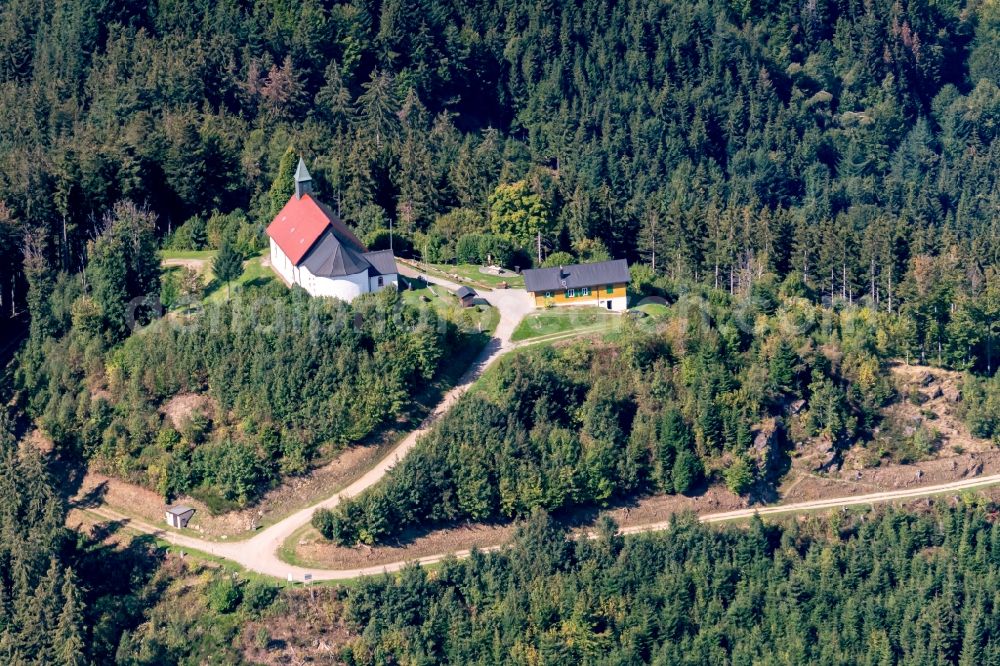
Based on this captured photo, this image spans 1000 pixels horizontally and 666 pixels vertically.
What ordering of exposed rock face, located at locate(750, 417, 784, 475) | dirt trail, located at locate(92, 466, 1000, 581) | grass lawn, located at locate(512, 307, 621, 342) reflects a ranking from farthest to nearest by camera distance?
grass lawn, located at locate(512, 307, 621, 342) < exposed rock face, located at locate(750, 417, 784, 475) < dirt trail, located at locate(92, 466, 1000, 581)

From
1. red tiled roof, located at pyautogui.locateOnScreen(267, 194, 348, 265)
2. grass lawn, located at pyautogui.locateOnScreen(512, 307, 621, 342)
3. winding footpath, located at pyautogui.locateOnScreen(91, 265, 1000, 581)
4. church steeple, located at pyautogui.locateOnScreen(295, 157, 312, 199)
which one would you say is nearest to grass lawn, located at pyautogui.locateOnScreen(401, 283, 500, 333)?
winding footpath, located at pyautogui.locateOnScreen(91, 265, 1000, 581)

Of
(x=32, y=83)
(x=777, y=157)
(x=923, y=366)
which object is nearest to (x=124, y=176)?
(x=32, y=83)

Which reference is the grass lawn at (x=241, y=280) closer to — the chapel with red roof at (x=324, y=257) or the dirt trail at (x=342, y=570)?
the chapel with red roof at (x=324, y=257)

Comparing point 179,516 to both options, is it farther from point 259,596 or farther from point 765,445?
point 765,445

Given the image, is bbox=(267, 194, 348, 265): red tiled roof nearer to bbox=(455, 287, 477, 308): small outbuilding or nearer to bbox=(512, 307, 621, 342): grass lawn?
bbox=(455, 287, 477, 308): small outbuilding

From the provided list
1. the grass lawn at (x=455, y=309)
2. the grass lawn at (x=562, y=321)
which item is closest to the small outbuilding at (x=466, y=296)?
the grass lawn at (x=455, y=309)
